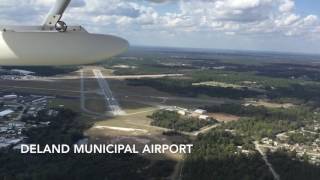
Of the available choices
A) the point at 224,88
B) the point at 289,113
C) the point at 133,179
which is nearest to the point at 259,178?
the point at 133,179

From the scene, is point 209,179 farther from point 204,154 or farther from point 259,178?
point 204,154

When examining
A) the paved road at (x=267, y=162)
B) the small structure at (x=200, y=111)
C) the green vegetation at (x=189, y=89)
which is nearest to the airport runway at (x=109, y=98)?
the green vegetation at (x=189, y=89)

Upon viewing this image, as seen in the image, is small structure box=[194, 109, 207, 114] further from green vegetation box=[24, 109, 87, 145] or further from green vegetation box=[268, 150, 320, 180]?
green vegetation box=[268, 150, 320, 180]

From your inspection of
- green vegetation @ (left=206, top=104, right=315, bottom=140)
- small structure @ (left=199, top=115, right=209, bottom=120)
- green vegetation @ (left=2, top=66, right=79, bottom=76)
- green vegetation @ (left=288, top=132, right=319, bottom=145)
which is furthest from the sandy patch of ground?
green vegetation @ (left=2, top=66, right=79, bottom=76)

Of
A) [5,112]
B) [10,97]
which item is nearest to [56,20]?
[5,112]

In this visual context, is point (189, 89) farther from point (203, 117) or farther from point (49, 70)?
point (49, 70)

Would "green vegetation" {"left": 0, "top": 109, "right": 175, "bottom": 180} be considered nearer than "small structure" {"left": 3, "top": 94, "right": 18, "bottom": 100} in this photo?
Yes

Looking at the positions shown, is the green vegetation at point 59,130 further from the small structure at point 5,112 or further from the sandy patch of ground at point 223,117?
the sandy patch of ground at point 223,117

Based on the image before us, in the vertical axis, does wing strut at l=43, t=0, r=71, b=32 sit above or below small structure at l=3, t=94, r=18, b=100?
above
